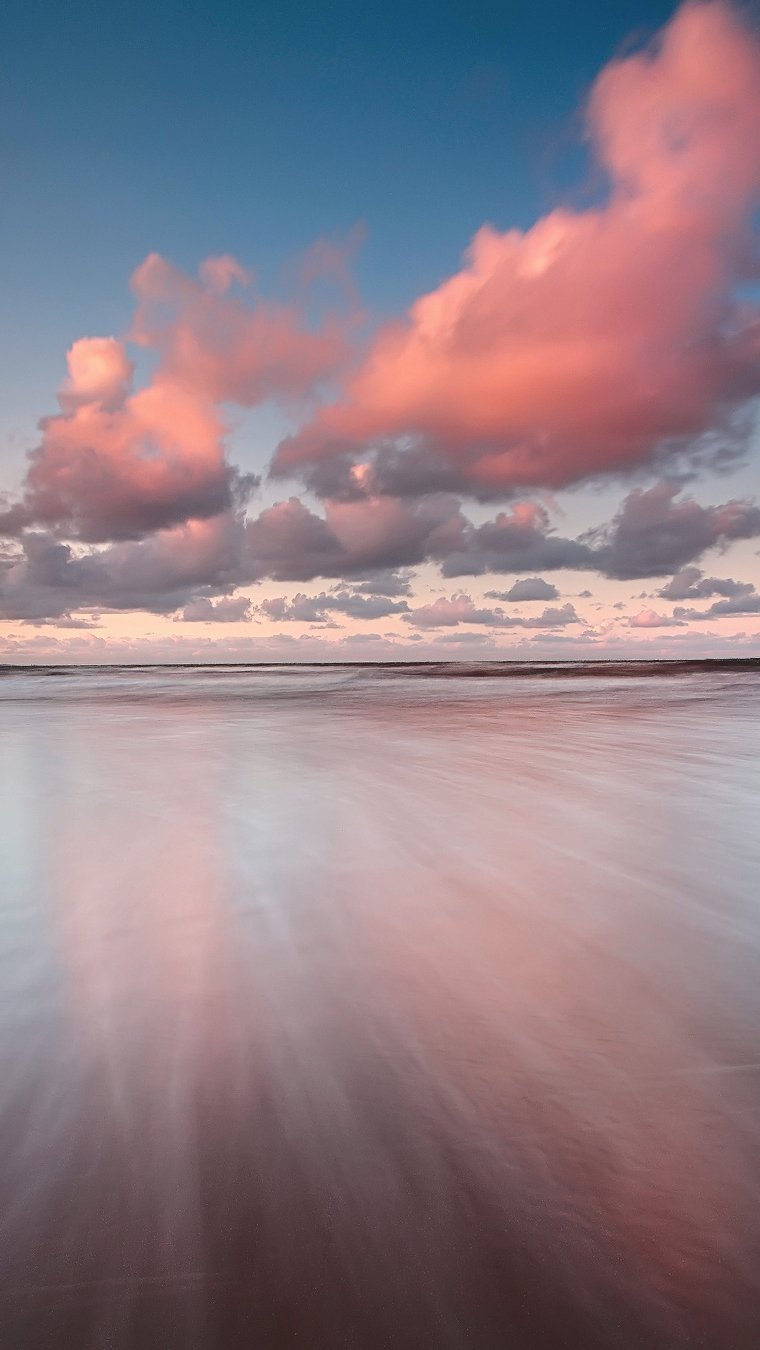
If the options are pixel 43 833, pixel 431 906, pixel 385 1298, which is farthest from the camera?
pixel 43 833

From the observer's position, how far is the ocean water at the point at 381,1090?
118 centimetres

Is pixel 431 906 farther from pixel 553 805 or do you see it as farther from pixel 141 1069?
pixel 553 805

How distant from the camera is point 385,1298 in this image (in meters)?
1.18

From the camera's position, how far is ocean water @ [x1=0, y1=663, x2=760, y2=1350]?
1.18 metres

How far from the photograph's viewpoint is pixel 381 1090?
1.75 meters

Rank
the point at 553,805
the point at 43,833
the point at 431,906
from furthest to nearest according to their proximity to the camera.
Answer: the point at 553,805 < the point at 43,833 < the point at 431,906

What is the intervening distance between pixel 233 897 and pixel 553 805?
2.93m

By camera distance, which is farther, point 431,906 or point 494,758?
point 494,758

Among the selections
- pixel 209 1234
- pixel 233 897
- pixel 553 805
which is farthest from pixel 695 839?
pixel 209 1234

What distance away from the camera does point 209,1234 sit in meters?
1.31

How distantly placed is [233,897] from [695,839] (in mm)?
2868

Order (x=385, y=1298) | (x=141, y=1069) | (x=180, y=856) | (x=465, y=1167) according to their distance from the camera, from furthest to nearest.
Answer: (x=180, y=856), (x=141, y=1069), (x=465, y=1167), (x=385, y=1298)

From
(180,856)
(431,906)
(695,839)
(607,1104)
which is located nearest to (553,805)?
(695,839)

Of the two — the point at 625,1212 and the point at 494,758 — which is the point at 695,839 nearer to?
the point at 625,1212
